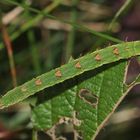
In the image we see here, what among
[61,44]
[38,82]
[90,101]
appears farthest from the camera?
[61,44]

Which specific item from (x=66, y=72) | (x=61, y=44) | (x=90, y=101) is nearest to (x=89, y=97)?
(x=90, y=101)

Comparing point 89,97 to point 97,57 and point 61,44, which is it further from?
point 61,44

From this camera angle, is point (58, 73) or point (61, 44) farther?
point (61, 44)

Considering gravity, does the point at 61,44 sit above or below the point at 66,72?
above

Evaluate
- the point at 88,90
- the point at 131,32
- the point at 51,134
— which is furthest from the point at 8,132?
the point at 131,32

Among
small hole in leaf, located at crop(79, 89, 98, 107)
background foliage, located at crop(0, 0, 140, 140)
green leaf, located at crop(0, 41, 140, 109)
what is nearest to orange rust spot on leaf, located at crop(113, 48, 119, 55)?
green leaf, located at crop(0, 41, 140, 109)

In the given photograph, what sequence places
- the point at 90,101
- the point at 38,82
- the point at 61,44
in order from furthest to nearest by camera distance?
the point at 61,44, the point at 90,101, the point at 38,82
